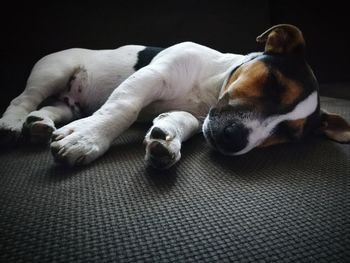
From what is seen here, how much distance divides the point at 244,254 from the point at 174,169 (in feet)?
2.01

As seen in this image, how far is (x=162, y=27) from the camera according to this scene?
3.00 meters

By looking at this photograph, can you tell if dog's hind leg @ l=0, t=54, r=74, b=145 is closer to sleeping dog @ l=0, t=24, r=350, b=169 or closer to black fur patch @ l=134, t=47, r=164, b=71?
sleeping dog @ l=0, t=24, r=350, b=169

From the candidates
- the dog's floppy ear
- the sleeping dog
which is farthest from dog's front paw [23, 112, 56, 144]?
the dog's floppy ear

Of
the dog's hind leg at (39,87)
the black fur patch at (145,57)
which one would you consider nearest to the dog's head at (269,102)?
the black fur patch at (145,57)

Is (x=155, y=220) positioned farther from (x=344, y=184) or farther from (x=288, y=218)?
(x=344, y=184)

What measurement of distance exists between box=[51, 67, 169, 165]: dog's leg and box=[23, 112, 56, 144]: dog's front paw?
7.8 inches

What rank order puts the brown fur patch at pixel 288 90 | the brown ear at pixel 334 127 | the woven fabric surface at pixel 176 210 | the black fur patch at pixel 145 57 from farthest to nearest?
the black fur patch at pixel 145 57
the brown ear at pixel 334 127
the brown fur patch at pixel 288 90
the woven fabric surface at pixel 176 210

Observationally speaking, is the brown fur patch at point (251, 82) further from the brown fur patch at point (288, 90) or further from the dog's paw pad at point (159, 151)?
the dog's paw pad at point (159, 151)

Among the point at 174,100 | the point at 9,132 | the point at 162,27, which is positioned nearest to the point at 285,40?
the point at 174,100

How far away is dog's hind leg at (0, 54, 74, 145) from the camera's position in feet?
6.30

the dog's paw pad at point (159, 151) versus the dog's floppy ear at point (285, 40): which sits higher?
the dog's floppy ear at point (285, 40)

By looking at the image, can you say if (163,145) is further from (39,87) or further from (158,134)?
(39,87)

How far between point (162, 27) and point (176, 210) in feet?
7.81

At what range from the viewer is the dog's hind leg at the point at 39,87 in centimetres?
192
